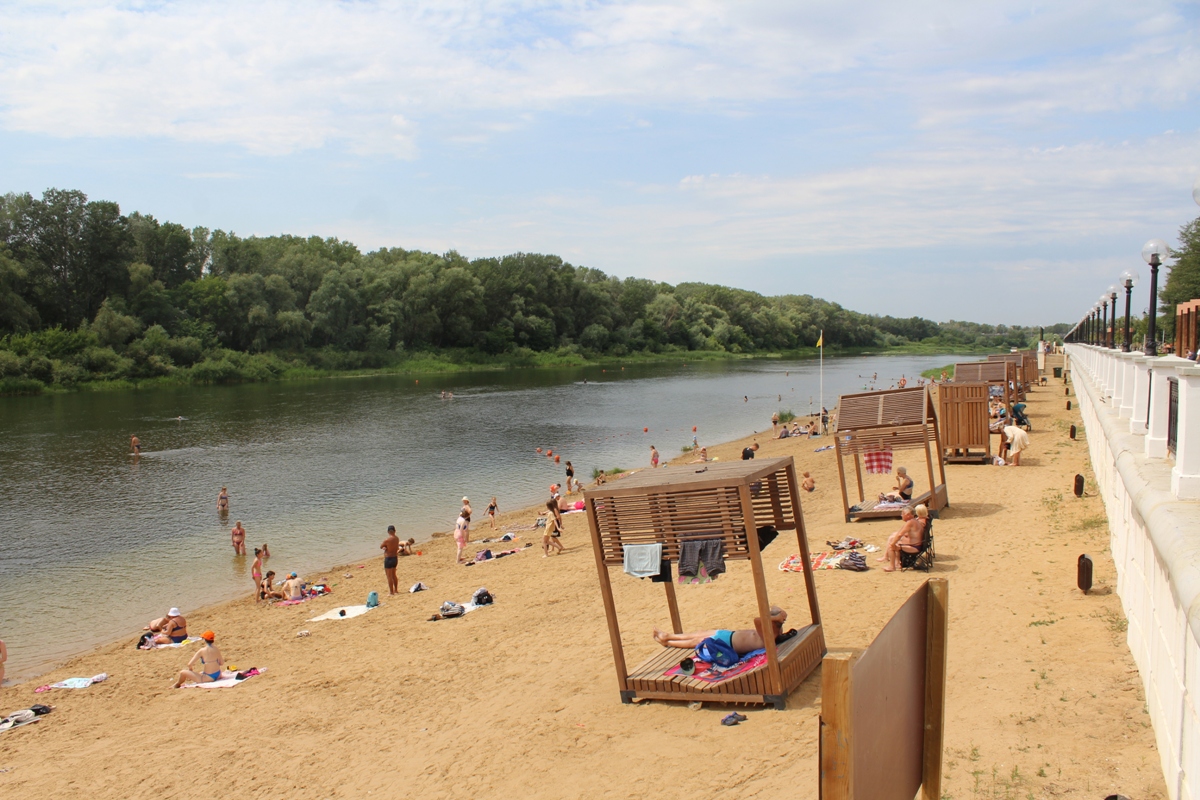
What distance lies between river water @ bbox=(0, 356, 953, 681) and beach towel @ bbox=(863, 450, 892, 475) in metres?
12.9

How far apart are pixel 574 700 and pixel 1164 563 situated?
235 inches

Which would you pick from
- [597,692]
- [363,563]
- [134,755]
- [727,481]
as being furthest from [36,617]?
[727,481]

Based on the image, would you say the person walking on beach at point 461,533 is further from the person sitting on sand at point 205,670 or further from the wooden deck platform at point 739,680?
the wooden deck platform at point 739,680

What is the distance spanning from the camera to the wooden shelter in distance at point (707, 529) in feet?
26.8

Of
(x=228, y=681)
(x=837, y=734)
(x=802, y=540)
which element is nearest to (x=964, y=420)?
(x=802, y=540)

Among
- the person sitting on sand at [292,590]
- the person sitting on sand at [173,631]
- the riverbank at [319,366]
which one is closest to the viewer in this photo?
the person sitting on sand at [173,631]

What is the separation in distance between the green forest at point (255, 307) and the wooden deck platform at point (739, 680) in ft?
224

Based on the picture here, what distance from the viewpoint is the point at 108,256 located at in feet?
252

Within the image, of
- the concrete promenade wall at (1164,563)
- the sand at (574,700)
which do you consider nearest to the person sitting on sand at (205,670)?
the sand at (574,700)

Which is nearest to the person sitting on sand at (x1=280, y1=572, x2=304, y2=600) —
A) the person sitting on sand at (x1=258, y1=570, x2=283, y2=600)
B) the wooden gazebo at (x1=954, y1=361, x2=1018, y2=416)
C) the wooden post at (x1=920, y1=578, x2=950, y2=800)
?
the person sitting on sand at (x1=258, y1=570, x2=283, y2=600)

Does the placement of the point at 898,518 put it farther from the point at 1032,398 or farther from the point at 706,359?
the point at 706,359

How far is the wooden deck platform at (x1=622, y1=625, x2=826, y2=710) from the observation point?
27.2 feet

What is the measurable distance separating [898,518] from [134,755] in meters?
12.9

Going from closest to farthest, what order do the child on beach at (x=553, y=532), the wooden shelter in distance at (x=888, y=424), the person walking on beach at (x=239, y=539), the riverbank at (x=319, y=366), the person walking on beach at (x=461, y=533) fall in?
the wooden shelter in distance at (x=888, y=424) → the child on beach at (x=553, y=532) → the person walking on beach at (x=461, y=533) → the person walking on beach at (x=239, y=539) → the riverbank at (x=319, y=366)
